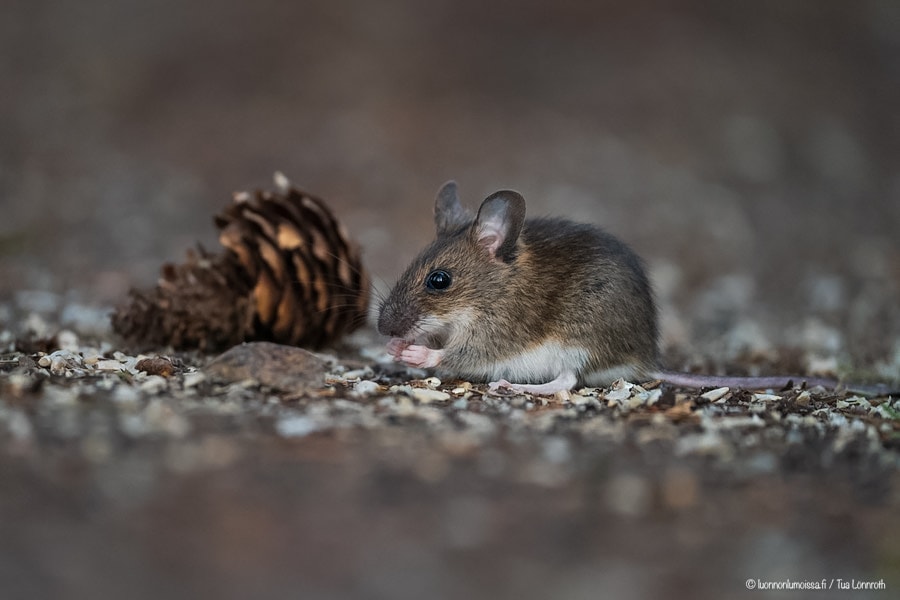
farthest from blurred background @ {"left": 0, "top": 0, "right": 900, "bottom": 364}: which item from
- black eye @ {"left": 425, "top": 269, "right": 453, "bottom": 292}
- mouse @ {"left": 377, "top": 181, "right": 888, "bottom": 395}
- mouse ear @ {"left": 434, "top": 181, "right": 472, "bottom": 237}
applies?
black eye @ {"left": 425, "top": 269, "right": 453, "bottom": 292}

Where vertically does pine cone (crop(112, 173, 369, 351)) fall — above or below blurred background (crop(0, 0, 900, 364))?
below

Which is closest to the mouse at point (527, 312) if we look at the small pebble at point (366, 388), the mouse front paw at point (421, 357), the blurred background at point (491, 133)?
the mouse front paw at point (421, 357)

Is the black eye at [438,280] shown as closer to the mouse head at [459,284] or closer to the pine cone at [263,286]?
the mouse head at [459,284]

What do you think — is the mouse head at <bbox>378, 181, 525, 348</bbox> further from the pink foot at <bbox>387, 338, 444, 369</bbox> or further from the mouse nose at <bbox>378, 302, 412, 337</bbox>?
the pink foot at <bbox>387, 338, 444, 369</bbox>

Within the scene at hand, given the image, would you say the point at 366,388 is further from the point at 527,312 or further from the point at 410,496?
the point at 410,496

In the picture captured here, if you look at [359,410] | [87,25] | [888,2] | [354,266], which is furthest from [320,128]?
[888,2]

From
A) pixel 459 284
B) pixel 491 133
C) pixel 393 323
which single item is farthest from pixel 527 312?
pixel 491 133

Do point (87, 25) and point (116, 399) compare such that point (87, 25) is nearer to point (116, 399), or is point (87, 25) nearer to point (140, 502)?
point (116, 399)
